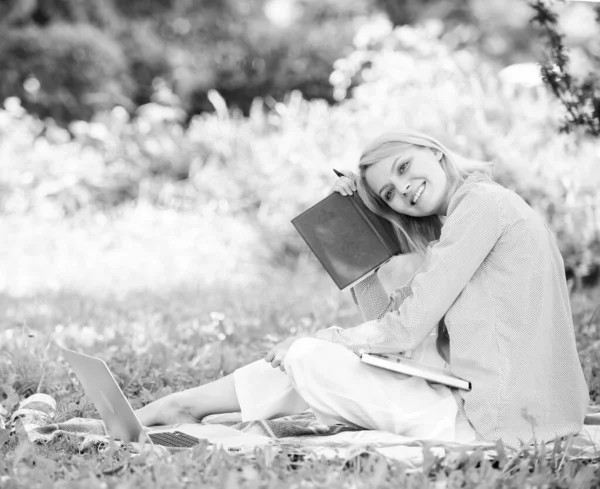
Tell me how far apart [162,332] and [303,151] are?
313 cm

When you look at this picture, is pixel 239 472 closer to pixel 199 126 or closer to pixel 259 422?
pixel 259 422

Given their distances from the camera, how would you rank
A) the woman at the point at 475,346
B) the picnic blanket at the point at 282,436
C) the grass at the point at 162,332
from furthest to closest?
the woman at the point at 475,346
the picnic blanket at the point at 282,436
the grass at the point at 162,332

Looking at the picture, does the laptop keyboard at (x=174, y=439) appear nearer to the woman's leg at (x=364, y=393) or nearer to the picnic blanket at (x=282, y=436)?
the picnic blanket at (x=282, y=436)

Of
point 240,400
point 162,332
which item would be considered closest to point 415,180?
point 240,400

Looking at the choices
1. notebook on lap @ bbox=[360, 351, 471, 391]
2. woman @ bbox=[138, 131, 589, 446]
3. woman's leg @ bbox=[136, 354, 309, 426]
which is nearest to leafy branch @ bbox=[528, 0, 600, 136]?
woman @ bbox=[138, 131, 589, 446]

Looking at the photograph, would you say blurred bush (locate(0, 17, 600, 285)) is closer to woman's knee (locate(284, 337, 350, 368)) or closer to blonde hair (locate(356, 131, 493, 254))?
blonde hair (locate(356, 131, 493, 254))

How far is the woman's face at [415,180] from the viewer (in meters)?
2.91

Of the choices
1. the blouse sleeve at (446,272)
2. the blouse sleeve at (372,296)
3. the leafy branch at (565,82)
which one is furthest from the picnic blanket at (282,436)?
the leafy branch at (565,82)

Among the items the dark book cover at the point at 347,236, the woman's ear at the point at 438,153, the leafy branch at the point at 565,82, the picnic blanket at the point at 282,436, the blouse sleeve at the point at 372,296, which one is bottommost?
the picnic blanket at the point at 282,436

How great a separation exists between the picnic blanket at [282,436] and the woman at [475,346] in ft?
0.27

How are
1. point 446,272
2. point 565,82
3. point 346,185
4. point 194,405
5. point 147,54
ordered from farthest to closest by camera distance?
point 147,54, point 565,82, point 346,185, point 194,405, point 446,272

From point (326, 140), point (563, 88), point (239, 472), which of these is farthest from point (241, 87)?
point (239, 472)

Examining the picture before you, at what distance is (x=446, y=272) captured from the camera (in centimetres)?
263

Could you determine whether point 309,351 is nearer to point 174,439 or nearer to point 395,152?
point 174,439
